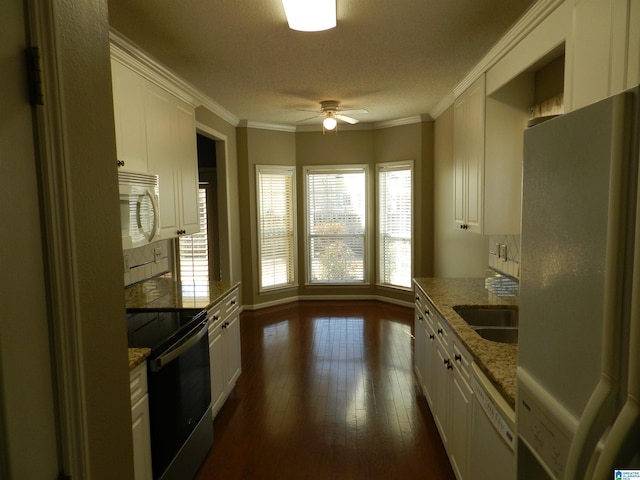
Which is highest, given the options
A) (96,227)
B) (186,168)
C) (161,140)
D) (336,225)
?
(161,140)

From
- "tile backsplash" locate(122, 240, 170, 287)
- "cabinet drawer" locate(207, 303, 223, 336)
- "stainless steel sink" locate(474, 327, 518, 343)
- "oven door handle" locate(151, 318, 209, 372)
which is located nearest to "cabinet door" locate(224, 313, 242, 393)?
"cabinet drawer" locate(207, 303, 223, 336)

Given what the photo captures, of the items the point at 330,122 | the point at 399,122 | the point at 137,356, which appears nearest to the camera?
the point at 137,356

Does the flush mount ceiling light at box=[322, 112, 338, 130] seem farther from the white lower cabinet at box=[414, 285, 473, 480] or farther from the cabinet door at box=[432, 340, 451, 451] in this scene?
the cabinet door at box=[432, 340, 451, 451]

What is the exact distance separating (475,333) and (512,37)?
6.54 feet

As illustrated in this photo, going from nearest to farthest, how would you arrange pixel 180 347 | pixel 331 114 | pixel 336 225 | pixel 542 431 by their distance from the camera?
pixel 542 431, pixel 180 347, pixel 331 114, pixel 336 225

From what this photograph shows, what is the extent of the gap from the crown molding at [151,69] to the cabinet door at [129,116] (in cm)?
6

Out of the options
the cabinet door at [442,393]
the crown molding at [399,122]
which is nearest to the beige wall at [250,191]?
the crown molding at [399,122]

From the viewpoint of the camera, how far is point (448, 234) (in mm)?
4992

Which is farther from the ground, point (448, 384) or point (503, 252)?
point (503, 252)

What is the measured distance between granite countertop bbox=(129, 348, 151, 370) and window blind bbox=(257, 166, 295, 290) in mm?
4115

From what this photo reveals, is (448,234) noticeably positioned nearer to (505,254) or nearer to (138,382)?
(505,254)

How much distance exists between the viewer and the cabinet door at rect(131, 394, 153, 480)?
5.84 feet

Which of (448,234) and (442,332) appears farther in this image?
(448,234)

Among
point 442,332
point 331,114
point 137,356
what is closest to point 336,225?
point 331,114
